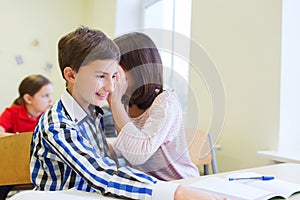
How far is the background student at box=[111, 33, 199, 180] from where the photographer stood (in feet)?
2.30

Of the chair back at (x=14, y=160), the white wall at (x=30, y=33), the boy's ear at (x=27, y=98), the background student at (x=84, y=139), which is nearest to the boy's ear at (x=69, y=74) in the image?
the background student at (x=84, y=139)

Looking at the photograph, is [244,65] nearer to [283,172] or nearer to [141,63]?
[283,172]

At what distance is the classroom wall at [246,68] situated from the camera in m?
1.56

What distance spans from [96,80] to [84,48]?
0.08 m

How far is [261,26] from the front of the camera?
1.61 m

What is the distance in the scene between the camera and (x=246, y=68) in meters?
1.69

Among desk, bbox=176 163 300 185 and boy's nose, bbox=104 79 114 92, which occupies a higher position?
boy's nose, bbox=104 79 114 92

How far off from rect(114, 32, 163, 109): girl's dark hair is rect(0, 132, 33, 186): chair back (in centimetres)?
62

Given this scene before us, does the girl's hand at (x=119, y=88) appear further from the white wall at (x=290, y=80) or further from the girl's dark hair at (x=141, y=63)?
the white wall at (x=290, y=80)

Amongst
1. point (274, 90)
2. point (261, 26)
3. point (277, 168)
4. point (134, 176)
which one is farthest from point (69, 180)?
point (261, 26)

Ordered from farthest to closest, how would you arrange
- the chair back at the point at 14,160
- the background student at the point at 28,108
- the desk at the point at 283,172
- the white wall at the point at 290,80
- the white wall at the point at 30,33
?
1. the white wall at the point at 30,33
2. the background student at the point at 28,108
3. the white wall at the point at 290,80
4. the chair back at the point at 14,160
5. the desk at the point at 283,172

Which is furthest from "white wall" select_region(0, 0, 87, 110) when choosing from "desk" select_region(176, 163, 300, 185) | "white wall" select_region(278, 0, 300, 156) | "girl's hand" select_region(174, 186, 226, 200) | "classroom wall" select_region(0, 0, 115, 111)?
"girl's hand" select_region(174, 186, 226, 200)

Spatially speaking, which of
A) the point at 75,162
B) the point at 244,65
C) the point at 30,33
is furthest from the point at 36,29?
the point at 75,162

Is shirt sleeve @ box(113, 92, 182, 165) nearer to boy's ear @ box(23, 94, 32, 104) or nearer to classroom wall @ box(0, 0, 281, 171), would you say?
classroom wall @ box(0, 0, 281, 171)
